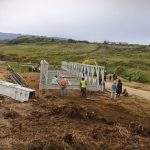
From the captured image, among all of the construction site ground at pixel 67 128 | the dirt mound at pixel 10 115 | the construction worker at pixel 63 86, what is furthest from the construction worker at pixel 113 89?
the dirt mound at pixel 10 115

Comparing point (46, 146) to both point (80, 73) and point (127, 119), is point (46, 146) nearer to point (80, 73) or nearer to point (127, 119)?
point (127, 119)

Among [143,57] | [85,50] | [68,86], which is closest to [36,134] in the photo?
[68,86]

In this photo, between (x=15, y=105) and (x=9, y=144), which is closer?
(x=9, y=144)

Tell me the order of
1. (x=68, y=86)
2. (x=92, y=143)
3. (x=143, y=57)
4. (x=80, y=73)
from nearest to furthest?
(x=92, y=143)
(x=68, y=86)
(x=80, y=73)
(x=143, y=57)

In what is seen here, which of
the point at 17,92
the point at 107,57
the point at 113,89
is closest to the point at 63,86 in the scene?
the point at 113,89

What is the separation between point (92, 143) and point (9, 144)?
8.45 feet

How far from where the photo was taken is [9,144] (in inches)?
525

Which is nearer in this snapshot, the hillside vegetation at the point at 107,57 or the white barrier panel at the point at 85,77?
the white barrier panel at the point at 85,77

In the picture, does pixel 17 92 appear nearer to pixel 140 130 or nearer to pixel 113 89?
pixel 113 89

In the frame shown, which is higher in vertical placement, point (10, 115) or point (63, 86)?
point (10, 115)

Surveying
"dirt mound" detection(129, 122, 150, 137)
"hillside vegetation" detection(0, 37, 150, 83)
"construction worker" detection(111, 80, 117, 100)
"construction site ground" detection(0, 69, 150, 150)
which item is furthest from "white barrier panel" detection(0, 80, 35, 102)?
"hillside vegetation" detection(0, 37, 150, 83)

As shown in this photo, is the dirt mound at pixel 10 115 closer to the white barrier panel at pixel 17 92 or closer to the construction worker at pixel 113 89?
the white barrier panel at pixel 17 92

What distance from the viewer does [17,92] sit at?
2455 centimetres

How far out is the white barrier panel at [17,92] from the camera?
23969 mm
